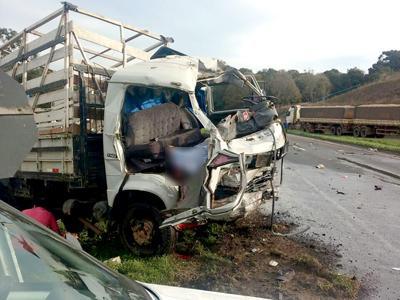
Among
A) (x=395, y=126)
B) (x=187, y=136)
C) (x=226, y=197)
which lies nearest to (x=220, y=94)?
(x=187, y=136)

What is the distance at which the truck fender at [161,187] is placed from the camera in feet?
18.3

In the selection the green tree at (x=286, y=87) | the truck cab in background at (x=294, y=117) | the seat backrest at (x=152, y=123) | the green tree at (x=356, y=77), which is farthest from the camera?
the green tree at (x=356, y=77)

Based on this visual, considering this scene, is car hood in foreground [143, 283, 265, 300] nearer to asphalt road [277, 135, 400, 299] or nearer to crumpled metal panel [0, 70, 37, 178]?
crumpled metal panel [0, 70, 37, 178]

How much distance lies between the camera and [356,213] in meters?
9.02

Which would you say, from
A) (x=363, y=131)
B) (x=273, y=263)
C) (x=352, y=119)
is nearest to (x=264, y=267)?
(x=273, y=263)

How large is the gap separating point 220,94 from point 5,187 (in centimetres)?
420

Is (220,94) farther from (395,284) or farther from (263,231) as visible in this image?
(395,284)

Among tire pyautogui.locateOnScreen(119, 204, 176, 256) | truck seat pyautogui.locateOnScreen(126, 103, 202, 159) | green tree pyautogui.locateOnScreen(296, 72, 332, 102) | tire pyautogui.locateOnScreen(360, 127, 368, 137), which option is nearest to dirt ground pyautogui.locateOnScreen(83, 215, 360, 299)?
tire pyautogui.locateOnScreen(119, 204, 176, 256)

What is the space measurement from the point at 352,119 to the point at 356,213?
3358cm

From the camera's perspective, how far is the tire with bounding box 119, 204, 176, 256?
571cm

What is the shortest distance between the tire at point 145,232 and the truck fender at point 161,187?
0.82 feet

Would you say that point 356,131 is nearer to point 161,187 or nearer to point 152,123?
point 152,123

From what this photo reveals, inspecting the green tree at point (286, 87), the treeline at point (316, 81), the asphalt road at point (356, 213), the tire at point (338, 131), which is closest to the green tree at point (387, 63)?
the treeline at point (316, 81)

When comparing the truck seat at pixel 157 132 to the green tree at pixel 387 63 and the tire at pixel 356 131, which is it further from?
the green tree at pixel 387 63
